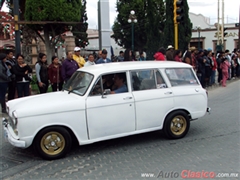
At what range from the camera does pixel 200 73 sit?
40.1 ft

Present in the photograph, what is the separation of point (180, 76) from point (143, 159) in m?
2.10

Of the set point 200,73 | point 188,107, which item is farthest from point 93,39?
point 188,107

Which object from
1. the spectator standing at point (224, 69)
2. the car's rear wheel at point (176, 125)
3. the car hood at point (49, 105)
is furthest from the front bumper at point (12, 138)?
the spectator standing at point (224, 69)

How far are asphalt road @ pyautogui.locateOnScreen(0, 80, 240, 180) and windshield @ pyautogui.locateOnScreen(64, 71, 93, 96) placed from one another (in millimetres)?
1165

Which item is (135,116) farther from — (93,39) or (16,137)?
(93,39)

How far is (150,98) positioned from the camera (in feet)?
17.8

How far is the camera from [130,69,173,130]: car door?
5355 millimetres

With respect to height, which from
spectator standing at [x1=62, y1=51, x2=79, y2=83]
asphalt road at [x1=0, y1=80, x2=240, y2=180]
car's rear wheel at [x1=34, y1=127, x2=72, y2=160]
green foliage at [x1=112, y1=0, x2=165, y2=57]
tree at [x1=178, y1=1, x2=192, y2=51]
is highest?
green foliage at [x1=112, y1=0, x2=165, y2=57]

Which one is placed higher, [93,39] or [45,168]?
[93,39]

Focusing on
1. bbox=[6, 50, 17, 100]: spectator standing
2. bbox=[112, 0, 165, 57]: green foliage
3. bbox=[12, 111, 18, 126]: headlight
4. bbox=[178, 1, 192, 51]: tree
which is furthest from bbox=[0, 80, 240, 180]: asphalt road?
bbox=[112, 0, 165, 57]: green foliage

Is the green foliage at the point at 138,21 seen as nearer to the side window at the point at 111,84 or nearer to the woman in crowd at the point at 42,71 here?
the woman in crowd at the point at 42,71

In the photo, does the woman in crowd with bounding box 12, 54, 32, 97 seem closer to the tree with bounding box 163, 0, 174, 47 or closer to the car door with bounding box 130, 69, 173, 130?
the car door with bounding box 130, 69, 173, 130

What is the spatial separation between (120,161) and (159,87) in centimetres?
178

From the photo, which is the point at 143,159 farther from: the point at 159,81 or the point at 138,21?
the point at 138,21
